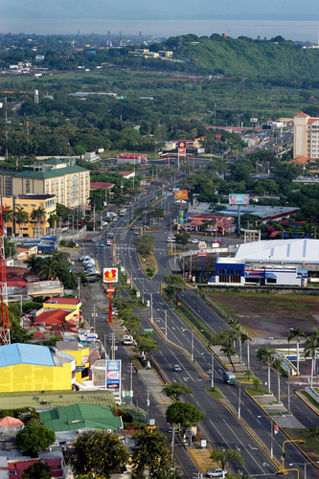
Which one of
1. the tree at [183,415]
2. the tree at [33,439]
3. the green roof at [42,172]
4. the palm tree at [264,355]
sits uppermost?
the green roof at [42,172]

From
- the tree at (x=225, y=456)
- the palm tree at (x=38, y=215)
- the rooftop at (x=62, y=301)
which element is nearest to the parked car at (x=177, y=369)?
the rooftop at (x=62, y=301)

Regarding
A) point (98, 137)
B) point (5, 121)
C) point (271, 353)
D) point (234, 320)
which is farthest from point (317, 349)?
point (5, 121)

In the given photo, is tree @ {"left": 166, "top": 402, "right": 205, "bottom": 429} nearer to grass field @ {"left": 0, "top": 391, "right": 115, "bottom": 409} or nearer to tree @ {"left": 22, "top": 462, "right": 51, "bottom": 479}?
grass field @ {"left": 0, "top": 391, "right": 115, "bottom": 409}

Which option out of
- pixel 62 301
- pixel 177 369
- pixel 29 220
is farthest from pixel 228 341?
pixel 29 220

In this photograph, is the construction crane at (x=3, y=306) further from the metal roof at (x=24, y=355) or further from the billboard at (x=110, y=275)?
the billboard at (x=110, y=275)

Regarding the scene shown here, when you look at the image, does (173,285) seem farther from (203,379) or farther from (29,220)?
(29,220)
